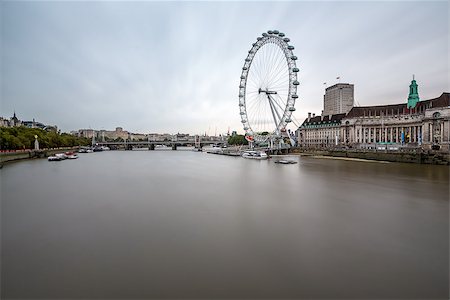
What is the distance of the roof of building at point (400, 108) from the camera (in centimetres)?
4294

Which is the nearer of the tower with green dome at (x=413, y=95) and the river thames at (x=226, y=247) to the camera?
the river thames at (x=226, y=247)

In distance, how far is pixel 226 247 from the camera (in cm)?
697

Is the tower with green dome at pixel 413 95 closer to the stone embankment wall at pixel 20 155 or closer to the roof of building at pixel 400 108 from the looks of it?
the roof of building at pixel 400 108

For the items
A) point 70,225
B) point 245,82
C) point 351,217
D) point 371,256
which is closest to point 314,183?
point 351,217

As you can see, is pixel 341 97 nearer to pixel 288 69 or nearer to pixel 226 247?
pixel 288 69

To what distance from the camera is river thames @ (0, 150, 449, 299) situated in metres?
5.06

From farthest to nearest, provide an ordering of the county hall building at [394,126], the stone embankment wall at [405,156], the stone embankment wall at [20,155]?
the county hall building at [394,126], the stone embankment wall at [20,155], the stone embankment wall at [405,156]

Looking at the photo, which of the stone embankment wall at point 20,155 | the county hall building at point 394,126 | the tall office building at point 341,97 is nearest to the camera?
the stone embankment wall at point 20,155

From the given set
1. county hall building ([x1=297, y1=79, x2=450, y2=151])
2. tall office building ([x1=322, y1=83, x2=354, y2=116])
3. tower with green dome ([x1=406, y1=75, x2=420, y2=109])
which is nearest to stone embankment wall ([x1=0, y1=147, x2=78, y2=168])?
county hall building ([x1=297, y1=79, x2=450, y2=151])

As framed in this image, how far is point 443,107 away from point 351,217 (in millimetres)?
47580

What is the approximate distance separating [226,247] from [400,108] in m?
67.1

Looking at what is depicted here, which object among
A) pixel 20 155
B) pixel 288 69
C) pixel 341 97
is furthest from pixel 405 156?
pixel 341 97

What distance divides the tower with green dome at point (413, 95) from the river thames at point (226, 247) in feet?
184

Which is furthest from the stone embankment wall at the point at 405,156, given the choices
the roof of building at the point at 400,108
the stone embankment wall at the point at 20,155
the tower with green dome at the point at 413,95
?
the stone embankment wall at the point at 20,155
